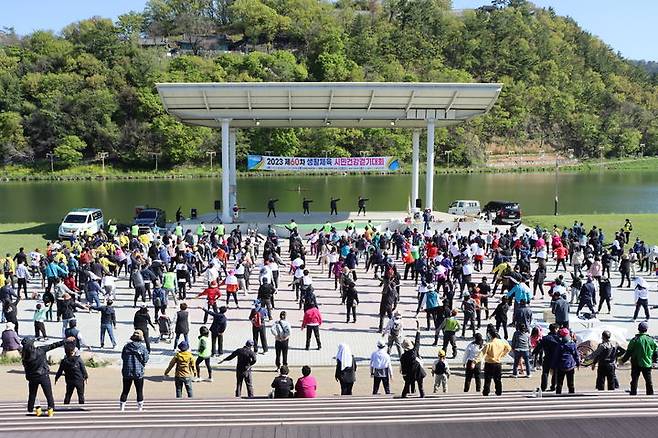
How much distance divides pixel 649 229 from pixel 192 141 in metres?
65.2

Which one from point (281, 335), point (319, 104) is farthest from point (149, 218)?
point (281, 335)

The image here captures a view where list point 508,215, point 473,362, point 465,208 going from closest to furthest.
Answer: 1. point 473,362
2. point 508,215
3. point 465,208

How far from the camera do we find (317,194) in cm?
5800

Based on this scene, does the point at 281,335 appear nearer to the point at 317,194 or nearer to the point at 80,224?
the point at 80,224

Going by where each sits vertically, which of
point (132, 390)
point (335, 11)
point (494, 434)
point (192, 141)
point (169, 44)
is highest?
point (335, 11)

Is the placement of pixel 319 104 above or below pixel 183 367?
above

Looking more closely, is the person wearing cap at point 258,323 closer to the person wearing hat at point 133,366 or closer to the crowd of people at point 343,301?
the crowd of people at point 343,301

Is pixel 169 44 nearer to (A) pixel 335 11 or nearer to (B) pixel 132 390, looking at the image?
(A) pixel 335 11

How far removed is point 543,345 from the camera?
10.3 metres

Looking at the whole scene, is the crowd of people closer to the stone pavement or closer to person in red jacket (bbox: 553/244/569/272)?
person in red jacket (bbox: 553/244/569/272)

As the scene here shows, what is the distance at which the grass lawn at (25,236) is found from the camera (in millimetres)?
27266

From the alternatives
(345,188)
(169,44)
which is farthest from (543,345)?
(169,44)

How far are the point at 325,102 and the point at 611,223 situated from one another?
1600 centimetres

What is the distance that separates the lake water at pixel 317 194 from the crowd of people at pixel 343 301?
22.2 metres
